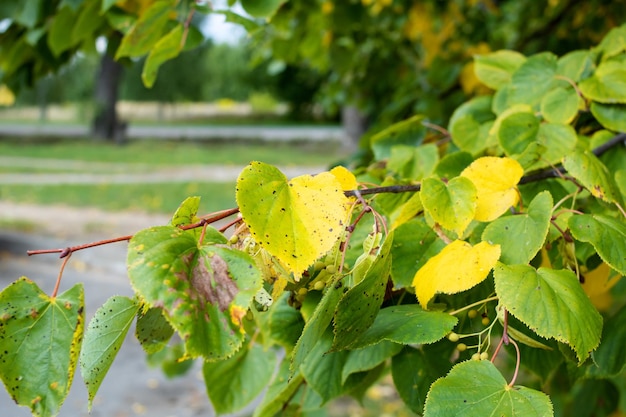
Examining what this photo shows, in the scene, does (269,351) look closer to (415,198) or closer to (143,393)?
(415,198)

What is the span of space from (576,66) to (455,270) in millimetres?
670

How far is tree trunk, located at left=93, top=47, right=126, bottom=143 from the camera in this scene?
2006 centimetres

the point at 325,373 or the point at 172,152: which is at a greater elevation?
the point at 325,373

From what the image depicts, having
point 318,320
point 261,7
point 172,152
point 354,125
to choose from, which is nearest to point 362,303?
point 318,320

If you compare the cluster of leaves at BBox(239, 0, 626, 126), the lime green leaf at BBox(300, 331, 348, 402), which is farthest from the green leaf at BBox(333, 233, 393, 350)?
the cluster of leaves at BBox(239, 0, 626, 126)

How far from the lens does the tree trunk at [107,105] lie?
2006 centimetres

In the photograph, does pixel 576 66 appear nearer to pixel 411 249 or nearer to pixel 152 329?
pixel 411 249

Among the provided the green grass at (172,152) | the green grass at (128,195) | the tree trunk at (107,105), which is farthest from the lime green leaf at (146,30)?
the tree trunk at (107,105)

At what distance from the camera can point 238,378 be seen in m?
1.30

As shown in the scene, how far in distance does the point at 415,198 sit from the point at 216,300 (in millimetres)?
369

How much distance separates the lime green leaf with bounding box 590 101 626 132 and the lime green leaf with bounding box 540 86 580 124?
37 millimetres

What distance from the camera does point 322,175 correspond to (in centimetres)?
73

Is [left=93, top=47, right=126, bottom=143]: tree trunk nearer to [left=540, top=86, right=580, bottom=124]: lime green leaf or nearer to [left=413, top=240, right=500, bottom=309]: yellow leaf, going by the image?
[left=540, top=86, right=580, bottom=124]: lime green leaf

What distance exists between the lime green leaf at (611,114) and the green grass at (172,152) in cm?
1260
